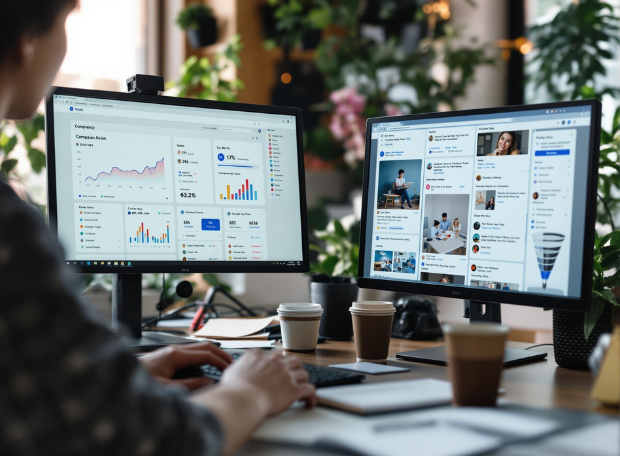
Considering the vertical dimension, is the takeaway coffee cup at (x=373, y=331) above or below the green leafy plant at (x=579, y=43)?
below

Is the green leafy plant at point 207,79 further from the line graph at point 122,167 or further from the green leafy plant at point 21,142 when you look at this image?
the line graph at point 122,167

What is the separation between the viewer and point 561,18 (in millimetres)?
2652

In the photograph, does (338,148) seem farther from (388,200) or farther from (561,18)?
(388,200)

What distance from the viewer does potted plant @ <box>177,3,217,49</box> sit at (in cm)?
309

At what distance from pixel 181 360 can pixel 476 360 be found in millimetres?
399

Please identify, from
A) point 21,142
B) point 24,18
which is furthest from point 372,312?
point 21,142

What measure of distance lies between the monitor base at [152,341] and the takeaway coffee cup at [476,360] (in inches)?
24.3

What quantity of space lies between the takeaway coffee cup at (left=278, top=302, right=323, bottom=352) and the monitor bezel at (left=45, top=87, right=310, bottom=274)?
11cm

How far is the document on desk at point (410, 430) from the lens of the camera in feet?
1.98

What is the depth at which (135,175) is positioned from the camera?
1226 millimetres

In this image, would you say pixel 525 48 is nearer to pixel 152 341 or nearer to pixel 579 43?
pixel 579 43

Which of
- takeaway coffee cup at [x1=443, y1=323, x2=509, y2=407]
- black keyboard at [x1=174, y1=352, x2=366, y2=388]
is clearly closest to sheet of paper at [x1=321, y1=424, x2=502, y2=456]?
takeaway coffee cup at [x1=443, y1=323, x2=509, y2=407]

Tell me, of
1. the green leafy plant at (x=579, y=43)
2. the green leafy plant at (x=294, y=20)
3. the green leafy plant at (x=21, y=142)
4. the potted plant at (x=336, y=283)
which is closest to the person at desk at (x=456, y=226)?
the potted plant at (x=336, y=283)

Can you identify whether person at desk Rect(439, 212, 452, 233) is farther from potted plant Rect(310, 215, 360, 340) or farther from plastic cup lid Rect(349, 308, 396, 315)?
potted plant Rect(310, 215, 360, 340)
